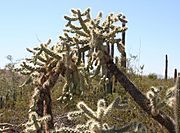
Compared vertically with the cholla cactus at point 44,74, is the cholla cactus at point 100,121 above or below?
Answer: below

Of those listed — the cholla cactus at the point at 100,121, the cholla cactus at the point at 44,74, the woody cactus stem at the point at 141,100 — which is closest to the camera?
the cholla cactus at the point at 100,121

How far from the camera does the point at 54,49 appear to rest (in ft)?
6.79

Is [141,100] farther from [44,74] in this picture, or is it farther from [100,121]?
[44,74]

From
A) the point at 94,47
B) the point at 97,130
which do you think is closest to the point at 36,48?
the point at 94,47

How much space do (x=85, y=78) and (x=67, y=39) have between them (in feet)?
0.67

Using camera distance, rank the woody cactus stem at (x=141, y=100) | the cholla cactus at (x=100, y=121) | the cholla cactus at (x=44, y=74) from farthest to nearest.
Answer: the cholla cactus at (x=44, y=74) < the woody cactus stem at (x=141, y=100) < the cholla cactus at (x=100, y=121)

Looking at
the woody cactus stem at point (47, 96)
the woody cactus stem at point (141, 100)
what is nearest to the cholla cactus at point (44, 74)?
the woody cactus stem at point (47, 96)

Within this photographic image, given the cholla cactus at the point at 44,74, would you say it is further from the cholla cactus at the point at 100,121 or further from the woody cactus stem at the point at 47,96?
the cholla cactus at the point at 100,121

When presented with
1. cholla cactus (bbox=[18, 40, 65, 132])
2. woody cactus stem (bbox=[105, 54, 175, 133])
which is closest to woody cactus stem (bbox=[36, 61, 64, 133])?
cholla cactus (bbox=[18, 40, 65, 132])

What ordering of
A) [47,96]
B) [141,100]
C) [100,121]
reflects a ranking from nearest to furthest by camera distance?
[100,121]
[141,100]
[47,96]

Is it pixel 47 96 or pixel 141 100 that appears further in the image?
pixel 47 96

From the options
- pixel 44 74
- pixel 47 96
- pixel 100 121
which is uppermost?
pixel 44 74

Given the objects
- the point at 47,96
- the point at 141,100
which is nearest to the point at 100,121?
the point at 141,100

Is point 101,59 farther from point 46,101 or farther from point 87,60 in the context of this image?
point 46,101
